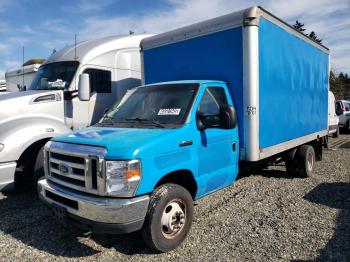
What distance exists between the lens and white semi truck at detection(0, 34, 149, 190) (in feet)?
19.0

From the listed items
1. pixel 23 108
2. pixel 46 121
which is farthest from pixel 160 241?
pixel 23 108

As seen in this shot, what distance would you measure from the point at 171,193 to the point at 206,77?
2585mm

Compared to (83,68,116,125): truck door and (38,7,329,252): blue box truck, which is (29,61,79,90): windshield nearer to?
(83,68,116,125): truck door

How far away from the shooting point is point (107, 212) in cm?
364

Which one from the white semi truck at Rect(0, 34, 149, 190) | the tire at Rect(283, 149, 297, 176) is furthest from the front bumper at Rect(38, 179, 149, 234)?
the tire at Rect(283, 149, 297, 176)

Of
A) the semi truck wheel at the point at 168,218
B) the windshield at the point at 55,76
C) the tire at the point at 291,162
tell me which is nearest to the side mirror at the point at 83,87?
the windshield at the point at 55,76

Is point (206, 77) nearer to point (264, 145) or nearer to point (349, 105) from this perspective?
point (264, 145)

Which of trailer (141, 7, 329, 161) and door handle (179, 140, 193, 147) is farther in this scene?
trailer (141, 7, 329, 161)

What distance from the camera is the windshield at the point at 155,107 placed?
183 inches

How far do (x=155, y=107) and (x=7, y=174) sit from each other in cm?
264

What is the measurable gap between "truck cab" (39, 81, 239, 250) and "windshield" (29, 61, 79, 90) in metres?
2.38

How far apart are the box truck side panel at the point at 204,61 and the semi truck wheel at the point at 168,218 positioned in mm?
1622

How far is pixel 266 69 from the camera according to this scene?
5.76m

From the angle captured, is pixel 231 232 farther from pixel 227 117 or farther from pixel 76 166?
pixel 76 166
